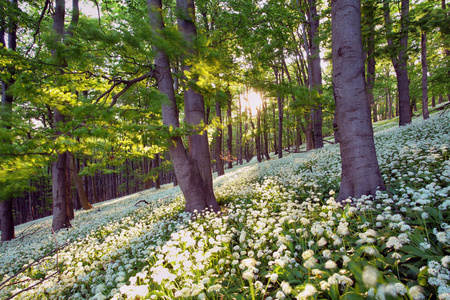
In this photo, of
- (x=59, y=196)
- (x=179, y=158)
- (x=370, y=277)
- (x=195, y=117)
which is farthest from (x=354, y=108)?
(x=59, y=196)

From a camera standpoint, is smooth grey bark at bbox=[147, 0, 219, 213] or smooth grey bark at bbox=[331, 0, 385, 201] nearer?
smooth grey bark at bbox=[331, 0, 385, 201]

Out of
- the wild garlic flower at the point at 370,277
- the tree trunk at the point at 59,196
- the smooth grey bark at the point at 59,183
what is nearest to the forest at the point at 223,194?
the wild garlic flower at the point at 370,277

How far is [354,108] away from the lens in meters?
3.70

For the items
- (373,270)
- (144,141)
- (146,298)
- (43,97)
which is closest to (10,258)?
(43,97)

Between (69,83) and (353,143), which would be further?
(69,83)

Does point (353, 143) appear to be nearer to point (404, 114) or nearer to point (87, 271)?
point (87, 271)

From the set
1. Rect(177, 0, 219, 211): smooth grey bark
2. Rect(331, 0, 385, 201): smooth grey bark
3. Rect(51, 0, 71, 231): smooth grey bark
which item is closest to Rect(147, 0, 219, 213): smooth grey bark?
Rect(177, 0, 219, 211): smooth grey bark

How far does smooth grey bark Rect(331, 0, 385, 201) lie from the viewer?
12.0 ft

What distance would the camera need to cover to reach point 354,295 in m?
1.77

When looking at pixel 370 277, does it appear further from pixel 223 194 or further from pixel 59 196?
pixel 59 196

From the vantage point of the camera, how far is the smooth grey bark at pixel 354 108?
12.0 feet

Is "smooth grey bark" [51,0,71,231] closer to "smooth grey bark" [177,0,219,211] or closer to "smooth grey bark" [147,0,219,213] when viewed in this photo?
"smooth grey bark" [147,0,219,213]

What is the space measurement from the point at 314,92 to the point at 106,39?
6.06m

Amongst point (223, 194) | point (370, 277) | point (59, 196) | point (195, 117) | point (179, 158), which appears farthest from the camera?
point (59, 196)
